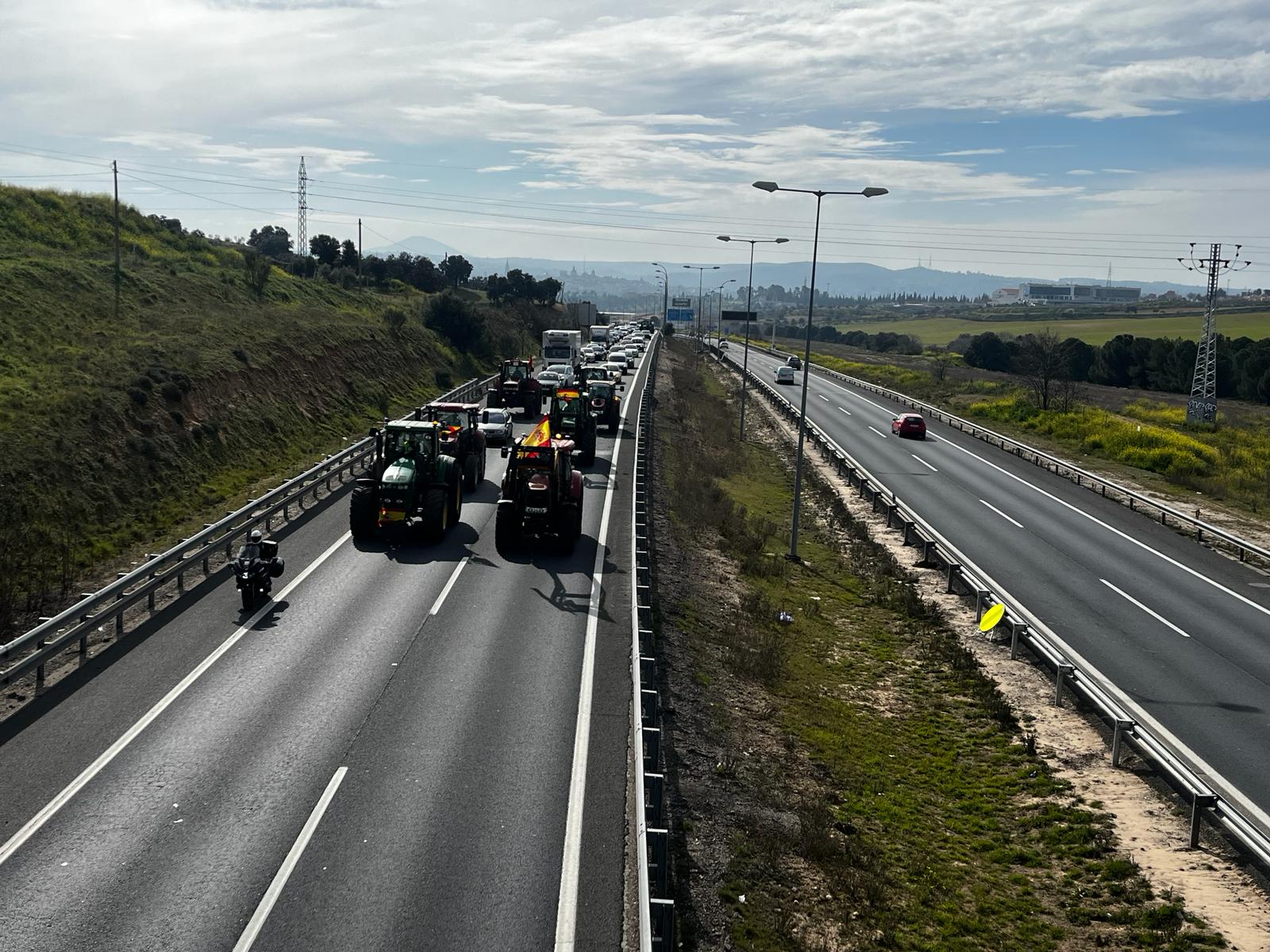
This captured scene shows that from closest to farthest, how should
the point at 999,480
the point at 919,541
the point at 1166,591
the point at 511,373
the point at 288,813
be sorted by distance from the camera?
the point at 288,813 < the point at 1166,591 < the point at 919,541 < the point at 999,480 < the point at 511,373

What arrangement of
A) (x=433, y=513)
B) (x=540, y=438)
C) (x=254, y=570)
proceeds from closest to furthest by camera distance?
(x=254, y=570)
(x=433, y=513)
(x=540, y=438)

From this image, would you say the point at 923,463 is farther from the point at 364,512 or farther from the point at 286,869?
the point at 286,869

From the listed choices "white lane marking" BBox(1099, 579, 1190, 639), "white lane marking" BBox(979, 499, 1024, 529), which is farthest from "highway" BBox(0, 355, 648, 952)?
"white lane marking" BBox(979, 499, 1024, 529)

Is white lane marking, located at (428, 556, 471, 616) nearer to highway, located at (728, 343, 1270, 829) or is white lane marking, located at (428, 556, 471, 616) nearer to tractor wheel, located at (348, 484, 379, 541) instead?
tractor wheel, located at (348, 484, 379, 541)

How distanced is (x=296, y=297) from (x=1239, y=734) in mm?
67065

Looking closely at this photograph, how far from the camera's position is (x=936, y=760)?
1905cm

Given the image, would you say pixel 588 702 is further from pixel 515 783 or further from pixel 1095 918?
pixel 1095 918

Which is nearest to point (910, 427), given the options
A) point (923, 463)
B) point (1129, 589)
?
point (923, 463)

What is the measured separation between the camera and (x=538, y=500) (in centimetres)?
2652

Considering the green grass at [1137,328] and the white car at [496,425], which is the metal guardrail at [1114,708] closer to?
the white car at [496,425]

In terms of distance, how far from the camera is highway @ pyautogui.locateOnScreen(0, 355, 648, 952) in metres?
11.4

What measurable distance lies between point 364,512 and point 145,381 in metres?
18.1

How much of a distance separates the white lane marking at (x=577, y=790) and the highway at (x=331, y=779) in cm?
4

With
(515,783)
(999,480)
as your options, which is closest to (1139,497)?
(999,480)
